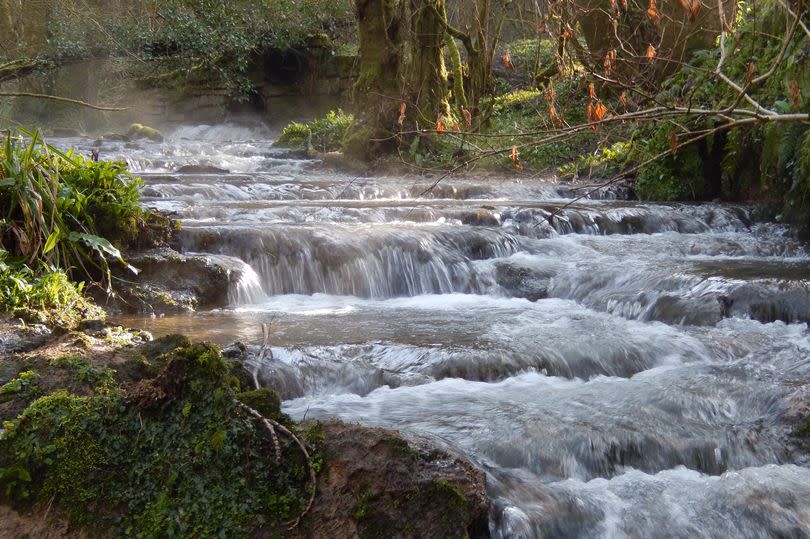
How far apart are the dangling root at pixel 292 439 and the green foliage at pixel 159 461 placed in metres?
0.03

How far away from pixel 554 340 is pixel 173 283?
3134 mm

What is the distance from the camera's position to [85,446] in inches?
107

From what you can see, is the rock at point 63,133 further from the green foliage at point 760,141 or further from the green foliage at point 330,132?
the green foliage at point 760,141

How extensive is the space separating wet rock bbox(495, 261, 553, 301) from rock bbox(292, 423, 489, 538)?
180 inches

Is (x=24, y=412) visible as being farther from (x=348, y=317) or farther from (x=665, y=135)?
(x=665, y=135)

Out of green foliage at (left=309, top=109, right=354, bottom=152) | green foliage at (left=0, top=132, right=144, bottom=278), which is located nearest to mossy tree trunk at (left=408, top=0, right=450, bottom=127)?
green foliage at (left=309, top=109, right=354, bottom=152)

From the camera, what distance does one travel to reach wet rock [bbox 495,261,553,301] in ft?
23.8

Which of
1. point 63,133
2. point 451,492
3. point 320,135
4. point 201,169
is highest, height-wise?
point 63,133

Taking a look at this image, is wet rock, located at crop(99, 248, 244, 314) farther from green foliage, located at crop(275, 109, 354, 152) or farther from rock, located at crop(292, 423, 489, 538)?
green foliage, located at crop(275, 109, 354, 152)

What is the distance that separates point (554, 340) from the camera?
17.6ft

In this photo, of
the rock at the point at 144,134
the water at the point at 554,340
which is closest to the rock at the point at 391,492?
the water at the point at 554,340

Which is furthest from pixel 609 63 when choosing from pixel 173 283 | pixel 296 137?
pixel 296 137

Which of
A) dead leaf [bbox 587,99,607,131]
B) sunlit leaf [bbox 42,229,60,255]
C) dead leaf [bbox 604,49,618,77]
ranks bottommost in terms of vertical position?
sunlit leaf [bbox 42,229,60,255]

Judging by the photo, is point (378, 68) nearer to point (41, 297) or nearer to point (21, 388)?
point (41, 297)
